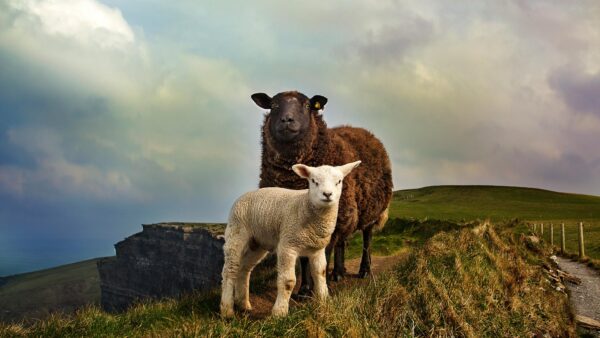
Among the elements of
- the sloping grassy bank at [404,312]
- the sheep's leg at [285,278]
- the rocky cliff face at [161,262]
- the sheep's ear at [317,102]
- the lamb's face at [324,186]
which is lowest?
the rocky cliff face at [161,262]

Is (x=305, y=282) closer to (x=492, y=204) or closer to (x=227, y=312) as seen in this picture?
(x=227, y=312)

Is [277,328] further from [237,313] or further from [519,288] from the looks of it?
[519,288]

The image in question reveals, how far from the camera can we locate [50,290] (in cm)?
12762

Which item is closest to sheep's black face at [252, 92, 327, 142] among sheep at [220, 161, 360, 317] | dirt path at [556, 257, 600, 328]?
sheep at [220, 161, 360, 317]

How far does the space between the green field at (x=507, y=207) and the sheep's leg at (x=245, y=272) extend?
22.7m

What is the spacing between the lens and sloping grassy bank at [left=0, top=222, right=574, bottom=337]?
6.48 m

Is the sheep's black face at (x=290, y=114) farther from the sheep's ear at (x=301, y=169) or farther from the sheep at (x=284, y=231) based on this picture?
the sheep's ear at (x=301, y=169)

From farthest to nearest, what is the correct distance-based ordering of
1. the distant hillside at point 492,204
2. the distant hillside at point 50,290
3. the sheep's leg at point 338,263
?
the distant hillside at point 50,290 < the distant hillside at point 492,204 < the sheep's leg at point 338,263

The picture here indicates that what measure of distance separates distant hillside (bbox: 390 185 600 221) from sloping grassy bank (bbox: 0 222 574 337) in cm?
2648

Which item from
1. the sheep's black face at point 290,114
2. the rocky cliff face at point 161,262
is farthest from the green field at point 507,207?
the rocky cliff face at point 161,262

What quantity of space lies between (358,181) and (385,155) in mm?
2532

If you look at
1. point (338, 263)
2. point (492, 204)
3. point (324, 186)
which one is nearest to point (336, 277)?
point (338, 263)

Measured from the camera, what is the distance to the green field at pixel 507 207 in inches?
1298

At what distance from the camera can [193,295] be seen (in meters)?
9.70
